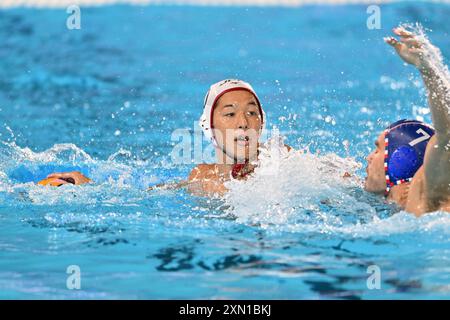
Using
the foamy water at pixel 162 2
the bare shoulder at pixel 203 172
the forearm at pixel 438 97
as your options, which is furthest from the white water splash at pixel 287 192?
the foamy water at pixel 162 2

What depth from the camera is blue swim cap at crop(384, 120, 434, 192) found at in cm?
311

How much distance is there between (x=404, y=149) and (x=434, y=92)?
21.1 inches

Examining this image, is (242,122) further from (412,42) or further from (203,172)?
(412,42)

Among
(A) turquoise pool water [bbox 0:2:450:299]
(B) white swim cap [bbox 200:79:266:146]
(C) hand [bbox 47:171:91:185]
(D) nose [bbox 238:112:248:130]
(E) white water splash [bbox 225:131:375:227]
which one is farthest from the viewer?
(C) hand [bbox 47:171:91:185]

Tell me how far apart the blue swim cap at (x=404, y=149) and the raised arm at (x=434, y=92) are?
1.11 ft

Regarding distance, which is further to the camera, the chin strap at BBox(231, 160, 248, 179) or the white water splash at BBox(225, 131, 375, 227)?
the chin strap at BBox(231, 160, 248, 179)

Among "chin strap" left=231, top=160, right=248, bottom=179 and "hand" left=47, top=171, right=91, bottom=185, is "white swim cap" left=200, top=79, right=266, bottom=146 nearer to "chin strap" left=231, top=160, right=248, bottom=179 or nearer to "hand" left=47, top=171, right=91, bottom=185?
"chin strap" left=231, top=160, right=248, bottom=179

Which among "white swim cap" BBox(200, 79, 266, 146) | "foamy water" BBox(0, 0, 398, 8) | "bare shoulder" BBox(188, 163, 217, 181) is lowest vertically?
"bare shoulder" BBox(188, 163, 217, 181)

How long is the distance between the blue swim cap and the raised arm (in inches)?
13.3

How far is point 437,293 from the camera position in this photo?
8.48ft

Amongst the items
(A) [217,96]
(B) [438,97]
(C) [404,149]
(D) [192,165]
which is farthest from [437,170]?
(D) [192,165]

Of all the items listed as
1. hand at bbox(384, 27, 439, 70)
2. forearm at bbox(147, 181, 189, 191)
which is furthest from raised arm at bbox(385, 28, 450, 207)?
forearm at bbox(147, 181, 189, 191)

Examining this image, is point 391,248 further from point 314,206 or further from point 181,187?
point 181,187
